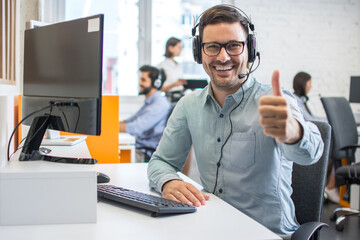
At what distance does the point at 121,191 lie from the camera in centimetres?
110

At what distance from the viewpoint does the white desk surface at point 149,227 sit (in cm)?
82

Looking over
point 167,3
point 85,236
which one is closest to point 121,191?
point 85,236

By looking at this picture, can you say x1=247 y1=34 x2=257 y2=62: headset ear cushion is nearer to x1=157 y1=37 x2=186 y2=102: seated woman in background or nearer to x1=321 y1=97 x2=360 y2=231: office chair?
x1=321 y1=97 x2=360 y2=231: office chair

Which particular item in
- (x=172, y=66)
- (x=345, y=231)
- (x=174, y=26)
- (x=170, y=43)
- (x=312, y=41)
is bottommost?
(x=345, y=231)

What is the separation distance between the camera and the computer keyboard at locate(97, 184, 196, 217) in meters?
0.95

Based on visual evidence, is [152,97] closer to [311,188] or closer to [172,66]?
[172,66]

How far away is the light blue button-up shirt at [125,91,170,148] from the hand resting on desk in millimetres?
2256

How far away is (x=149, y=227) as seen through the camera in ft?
2.87

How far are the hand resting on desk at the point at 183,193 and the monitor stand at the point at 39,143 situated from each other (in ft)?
0.79

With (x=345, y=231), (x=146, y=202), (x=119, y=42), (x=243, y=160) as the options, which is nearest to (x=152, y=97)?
(x=119, y=42)

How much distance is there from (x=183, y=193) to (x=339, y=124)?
2.20 metres

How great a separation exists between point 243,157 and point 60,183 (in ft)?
1.91

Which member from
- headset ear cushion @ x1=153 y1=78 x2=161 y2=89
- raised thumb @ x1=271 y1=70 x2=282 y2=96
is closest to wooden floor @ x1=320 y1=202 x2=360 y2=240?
headset ear cushion @ x1=153 y1=78 x2=161 y2=89

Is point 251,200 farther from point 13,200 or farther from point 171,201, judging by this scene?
point 13,200
